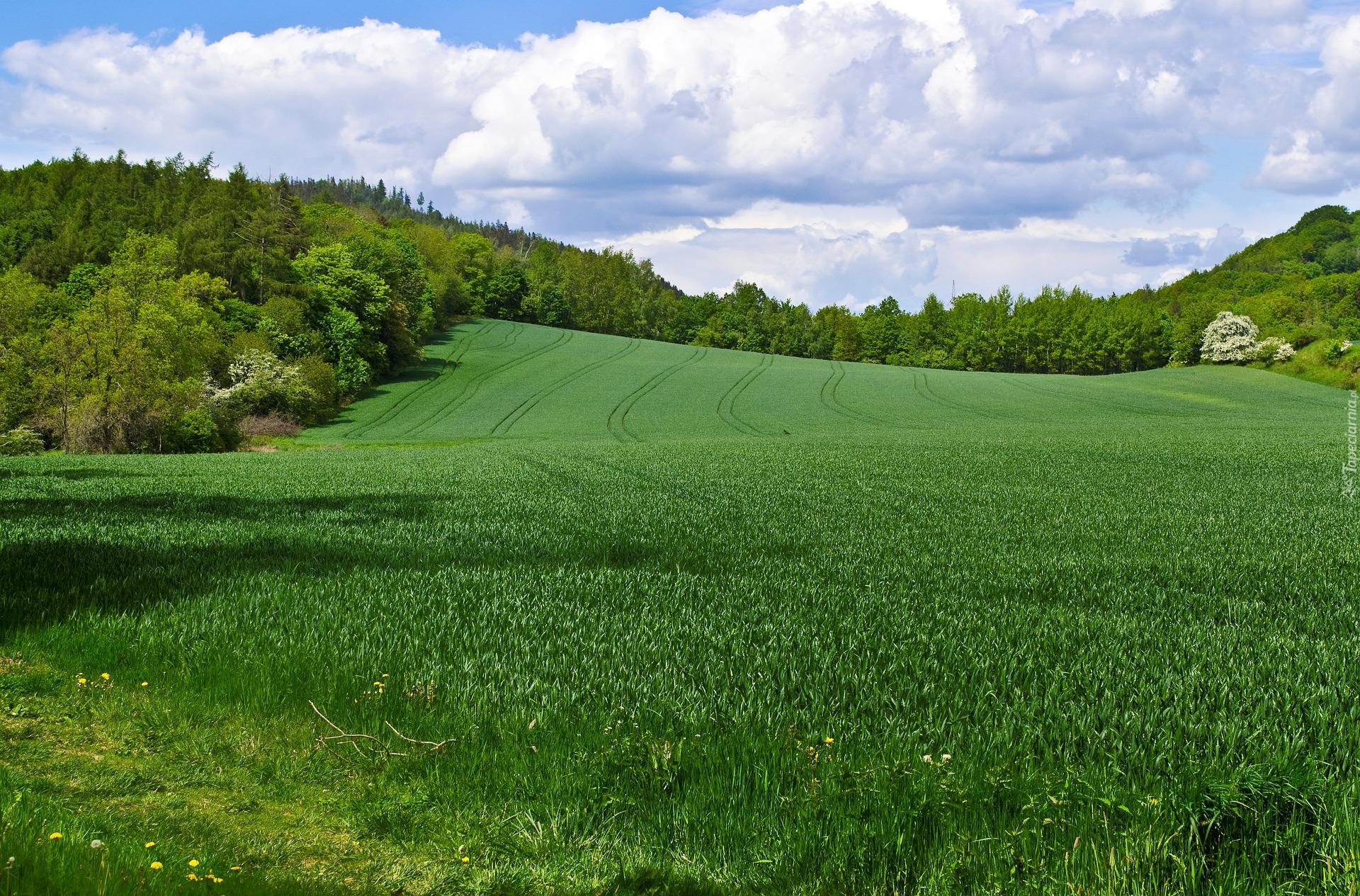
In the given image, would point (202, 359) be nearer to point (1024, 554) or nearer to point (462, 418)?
point (462, 418)

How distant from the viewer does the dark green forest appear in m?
45.3

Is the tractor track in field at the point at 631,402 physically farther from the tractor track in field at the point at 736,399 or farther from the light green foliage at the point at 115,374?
the light green foliage at the point at 115,374

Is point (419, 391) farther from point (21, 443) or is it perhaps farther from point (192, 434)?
point (21, 443)

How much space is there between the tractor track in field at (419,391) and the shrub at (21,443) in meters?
18.6

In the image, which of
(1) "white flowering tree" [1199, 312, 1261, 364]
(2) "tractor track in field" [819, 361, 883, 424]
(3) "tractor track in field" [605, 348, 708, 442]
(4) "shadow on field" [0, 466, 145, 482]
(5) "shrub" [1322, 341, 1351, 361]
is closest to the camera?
(4) "shadow on field" [0, 466, 145, 482]

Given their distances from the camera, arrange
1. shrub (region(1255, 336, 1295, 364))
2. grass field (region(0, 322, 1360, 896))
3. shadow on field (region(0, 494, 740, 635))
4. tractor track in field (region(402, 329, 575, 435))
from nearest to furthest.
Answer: grass field (region(0, 322, 1360, 896)), shadow on field (region(0, 494, 740, 635)), tractor track in field (region(402, 329, 575, 435)), shrub (region(1255, 336, 1295, 364))

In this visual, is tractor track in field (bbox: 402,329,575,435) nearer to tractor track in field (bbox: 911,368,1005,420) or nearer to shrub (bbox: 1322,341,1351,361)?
tractor track in field (bbox: 911,368,1005,420)

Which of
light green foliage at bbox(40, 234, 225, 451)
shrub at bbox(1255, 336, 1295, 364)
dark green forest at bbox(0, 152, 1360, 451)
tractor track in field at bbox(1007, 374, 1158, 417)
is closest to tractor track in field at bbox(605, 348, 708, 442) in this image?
dark green forest at bbox(0, 152, 1360, 451)

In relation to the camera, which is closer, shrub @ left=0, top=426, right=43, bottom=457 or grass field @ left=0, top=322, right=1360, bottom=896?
grass field @ left=0, top=322, right=1360, bottom=896

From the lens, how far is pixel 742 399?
76188 millimetres

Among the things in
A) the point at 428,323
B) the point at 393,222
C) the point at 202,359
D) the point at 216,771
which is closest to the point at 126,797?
the point at 216,771

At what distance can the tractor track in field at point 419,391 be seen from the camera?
210ft

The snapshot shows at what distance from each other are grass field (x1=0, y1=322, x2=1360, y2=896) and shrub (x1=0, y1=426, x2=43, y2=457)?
30974 mm

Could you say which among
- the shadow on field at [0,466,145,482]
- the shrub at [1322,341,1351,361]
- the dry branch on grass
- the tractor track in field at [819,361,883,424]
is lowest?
the shadow on field at [0,466,145,482]
